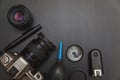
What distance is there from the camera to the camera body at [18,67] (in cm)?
61

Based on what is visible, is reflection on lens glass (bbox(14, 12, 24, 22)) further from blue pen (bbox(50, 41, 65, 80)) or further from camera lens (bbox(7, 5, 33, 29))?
blue pen (bbox(50, 41, 65, 80))

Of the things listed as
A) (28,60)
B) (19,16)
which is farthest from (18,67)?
(19,16)

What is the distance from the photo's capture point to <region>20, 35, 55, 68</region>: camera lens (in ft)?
2.05

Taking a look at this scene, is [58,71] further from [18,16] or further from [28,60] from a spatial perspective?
[18,16]

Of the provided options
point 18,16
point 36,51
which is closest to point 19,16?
point 18,16

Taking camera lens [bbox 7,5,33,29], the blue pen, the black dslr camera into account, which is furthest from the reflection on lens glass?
the blue pen

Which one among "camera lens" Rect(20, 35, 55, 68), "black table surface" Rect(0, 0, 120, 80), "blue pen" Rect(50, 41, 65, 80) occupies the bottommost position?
"blue pen" Rect(50, 41, 65, 80)

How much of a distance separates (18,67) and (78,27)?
281 millimetres

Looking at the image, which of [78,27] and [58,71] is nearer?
[58,71]

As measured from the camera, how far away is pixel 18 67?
0.61 m

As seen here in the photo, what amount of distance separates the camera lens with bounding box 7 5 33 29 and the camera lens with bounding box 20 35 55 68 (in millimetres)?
79

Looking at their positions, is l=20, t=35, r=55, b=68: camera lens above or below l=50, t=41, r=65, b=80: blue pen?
above

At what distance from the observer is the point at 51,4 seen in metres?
0.74

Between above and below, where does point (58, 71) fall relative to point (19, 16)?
below
